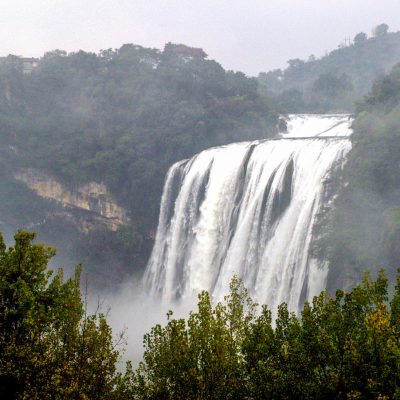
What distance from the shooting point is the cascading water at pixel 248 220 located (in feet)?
75.5

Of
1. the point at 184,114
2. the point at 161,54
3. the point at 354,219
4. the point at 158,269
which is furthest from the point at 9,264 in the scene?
the point at 161,54

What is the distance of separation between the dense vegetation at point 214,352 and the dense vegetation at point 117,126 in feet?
93.5

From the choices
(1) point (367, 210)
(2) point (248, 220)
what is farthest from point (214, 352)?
(2) point (248, 220)

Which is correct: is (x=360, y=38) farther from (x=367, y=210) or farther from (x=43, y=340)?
(x=43, y=340)

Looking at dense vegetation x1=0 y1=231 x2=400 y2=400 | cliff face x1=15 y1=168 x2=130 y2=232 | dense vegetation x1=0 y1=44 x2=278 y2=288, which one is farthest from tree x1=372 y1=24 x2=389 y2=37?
dense vegetation x1=0 y1=231 x2=400 y2=400

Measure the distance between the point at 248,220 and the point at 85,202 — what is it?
62.1 feet

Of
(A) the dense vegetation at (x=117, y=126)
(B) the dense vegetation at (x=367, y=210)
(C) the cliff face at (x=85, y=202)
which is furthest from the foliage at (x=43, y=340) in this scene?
(C) the cliff face at (x=85, y=202)

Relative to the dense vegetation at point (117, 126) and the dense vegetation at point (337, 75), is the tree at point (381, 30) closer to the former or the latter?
the dense vegetation at point (337, 75)

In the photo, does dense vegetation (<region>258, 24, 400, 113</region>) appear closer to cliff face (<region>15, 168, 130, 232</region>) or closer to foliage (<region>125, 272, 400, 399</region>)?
cliff face (<region>15, 168, 130, 232</region>)

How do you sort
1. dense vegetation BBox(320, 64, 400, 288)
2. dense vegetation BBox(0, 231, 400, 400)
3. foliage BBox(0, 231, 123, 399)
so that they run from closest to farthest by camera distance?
dense vegetation BBox(0, 231, 400, 400)
foliage BBox(0, 231, 123, 399)
dense vegetation BBox(320, 64, 400, 288)

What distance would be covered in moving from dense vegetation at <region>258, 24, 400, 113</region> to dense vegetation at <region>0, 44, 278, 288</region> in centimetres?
1220

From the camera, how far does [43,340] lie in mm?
10711

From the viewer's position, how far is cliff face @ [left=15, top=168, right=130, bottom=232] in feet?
137

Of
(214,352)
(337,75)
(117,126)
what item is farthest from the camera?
(337,75)
